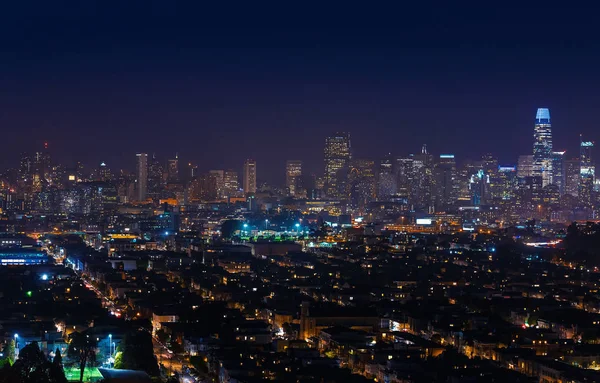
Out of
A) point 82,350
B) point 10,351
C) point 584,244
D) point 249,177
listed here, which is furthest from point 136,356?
point 249,177

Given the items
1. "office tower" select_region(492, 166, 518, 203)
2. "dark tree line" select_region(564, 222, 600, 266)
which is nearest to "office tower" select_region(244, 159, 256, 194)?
"office tower" select_region(492, 166, 518, 203)

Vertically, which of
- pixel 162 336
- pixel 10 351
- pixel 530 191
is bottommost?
pixel 162 336

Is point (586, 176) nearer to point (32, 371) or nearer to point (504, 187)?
point (504, 187)

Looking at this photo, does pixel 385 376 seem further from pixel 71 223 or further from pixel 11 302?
pixel 71 223

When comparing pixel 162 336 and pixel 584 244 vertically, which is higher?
pixel 584 244

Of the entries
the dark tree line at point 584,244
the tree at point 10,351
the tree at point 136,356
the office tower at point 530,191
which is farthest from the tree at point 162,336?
the office tower at point 530,191

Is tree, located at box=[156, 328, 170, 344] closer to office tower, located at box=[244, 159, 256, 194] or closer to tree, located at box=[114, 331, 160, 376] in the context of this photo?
tree, located at box=[114, 331, 160, 376]
